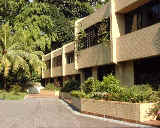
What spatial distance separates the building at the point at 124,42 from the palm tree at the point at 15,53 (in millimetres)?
8821

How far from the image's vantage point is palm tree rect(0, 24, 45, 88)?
99.9 ft

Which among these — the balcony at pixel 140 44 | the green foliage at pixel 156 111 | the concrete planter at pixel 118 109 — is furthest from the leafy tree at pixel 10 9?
the green foliage at pixel 156 111

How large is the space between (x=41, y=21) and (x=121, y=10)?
1175 inches

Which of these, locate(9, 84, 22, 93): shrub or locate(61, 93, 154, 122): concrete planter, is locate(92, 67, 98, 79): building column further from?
locate(9, 84, 22, 93): shrub

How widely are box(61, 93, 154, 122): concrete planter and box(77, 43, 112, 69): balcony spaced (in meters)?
4.58

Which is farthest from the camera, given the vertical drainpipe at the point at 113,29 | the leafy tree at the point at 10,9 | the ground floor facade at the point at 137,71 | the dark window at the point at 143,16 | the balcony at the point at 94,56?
the leafy tree at the point at 10,9

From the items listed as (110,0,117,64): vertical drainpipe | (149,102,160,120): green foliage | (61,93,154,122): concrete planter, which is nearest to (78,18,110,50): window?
(110,0,117,64): vertical drainpipe

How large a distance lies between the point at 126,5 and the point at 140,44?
286cm

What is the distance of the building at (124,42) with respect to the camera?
1582cm

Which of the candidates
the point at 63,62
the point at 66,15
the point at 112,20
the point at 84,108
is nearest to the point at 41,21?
the point at 66,15

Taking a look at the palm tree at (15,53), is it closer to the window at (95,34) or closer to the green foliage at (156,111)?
the window at (95,34)

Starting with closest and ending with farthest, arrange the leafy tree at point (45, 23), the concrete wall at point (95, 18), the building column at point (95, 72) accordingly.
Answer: the concrete wall at point (95, 18) < the building column at point (95, 72) < the leafy tree at point (45, 23)

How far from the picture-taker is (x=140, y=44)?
52.8 feet

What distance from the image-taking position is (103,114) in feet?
45.9
